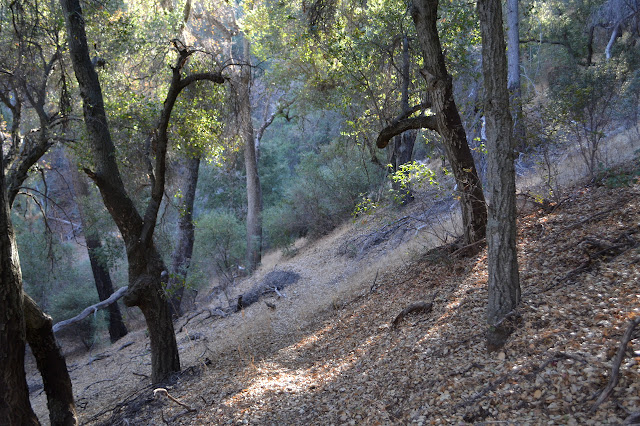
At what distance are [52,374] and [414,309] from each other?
15.0ft

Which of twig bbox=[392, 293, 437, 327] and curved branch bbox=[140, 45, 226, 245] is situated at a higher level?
curved branch bbox=[140, 45, 226, 245]

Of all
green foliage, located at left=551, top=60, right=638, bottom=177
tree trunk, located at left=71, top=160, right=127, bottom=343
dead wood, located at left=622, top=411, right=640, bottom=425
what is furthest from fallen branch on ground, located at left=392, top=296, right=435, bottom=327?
tree trunk, located at left=71, top=160, right=127, bottom=343

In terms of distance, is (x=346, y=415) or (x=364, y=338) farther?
(x=364, y=338)

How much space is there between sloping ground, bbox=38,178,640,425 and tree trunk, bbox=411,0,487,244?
73cm

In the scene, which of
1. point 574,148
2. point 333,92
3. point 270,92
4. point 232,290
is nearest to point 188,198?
point 232,290

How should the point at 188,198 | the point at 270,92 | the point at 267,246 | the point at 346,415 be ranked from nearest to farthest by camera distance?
the point at 346,415 → the point at 188,198 → the point at 270,92 → the point at 267,246

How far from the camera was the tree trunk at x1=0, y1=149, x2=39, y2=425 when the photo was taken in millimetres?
4062

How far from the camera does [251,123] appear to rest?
49.6 feet

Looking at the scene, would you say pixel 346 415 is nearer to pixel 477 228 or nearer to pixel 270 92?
pixel 477 228

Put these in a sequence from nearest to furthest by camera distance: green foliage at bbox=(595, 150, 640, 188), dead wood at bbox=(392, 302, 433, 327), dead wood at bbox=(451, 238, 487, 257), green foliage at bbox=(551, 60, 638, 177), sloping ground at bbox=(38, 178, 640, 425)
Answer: sloping ground at bbox=(38, 178, 640, 425)
dead wood at bbox=(392, 302, 433, 327)
green foliage at bbox=(595, 150, 640, 188)
dead wood at bbox=(451, 238, 487, 257)
green foliage at bbox=(551, 60, 638, 177)

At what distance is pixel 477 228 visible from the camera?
7301 mm

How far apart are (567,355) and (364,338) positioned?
3.30 meters

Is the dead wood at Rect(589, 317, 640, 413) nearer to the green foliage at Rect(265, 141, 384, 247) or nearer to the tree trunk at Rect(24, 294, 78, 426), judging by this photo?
the tree trunk at Rect(24, 294, 78, 426)

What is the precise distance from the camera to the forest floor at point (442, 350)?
3.44 meters
